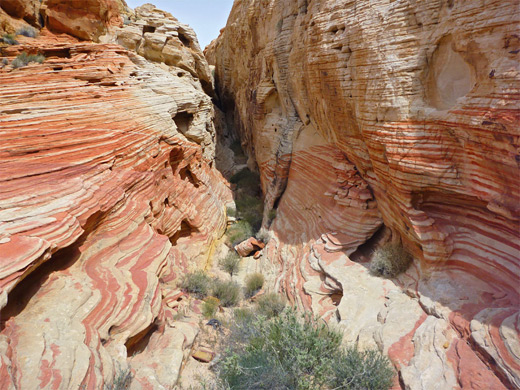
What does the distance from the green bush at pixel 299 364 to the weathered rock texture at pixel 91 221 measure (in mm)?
1163

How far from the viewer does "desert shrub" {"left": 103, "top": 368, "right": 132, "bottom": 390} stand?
3575mm

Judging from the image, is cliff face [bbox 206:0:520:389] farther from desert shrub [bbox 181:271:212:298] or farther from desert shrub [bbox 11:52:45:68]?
desert shrub [bbox 11:52:45:68]

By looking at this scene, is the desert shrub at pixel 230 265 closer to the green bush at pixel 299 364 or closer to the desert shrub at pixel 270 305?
the desert shrub at pixel 270 305

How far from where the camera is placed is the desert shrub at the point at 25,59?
7.72m

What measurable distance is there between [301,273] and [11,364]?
601cm

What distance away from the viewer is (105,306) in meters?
4.60

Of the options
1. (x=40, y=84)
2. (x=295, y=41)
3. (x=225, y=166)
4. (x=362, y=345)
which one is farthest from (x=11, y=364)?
(x=225, y=166)

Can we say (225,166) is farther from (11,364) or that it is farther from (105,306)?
(11,364)

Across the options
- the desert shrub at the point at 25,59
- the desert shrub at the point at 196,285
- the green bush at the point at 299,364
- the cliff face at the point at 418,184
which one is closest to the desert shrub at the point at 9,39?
the desert shrub at the point at 25,59

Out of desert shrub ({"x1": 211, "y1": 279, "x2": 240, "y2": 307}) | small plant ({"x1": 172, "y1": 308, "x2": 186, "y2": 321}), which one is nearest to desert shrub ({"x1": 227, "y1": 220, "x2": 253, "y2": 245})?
desert shrub ({"x1": 211, "y1": 279, "x2": 240, "y2": 307})

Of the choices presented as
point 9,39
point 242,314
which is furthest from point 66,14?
point 242,314

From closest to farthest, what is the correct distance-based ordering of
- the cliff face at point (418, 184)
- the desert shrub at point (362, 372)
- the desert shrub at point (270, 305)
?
the desert shrub at point (362, 372)
the cliff face at point (418, 184)
the desert shrub at point (270, 305)

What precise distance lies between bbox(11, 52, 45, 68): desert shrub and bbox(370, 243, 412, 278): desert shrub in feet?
34.0

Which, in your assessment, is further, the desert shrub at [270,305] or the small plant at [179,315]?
the desert shrub at [270,305]
